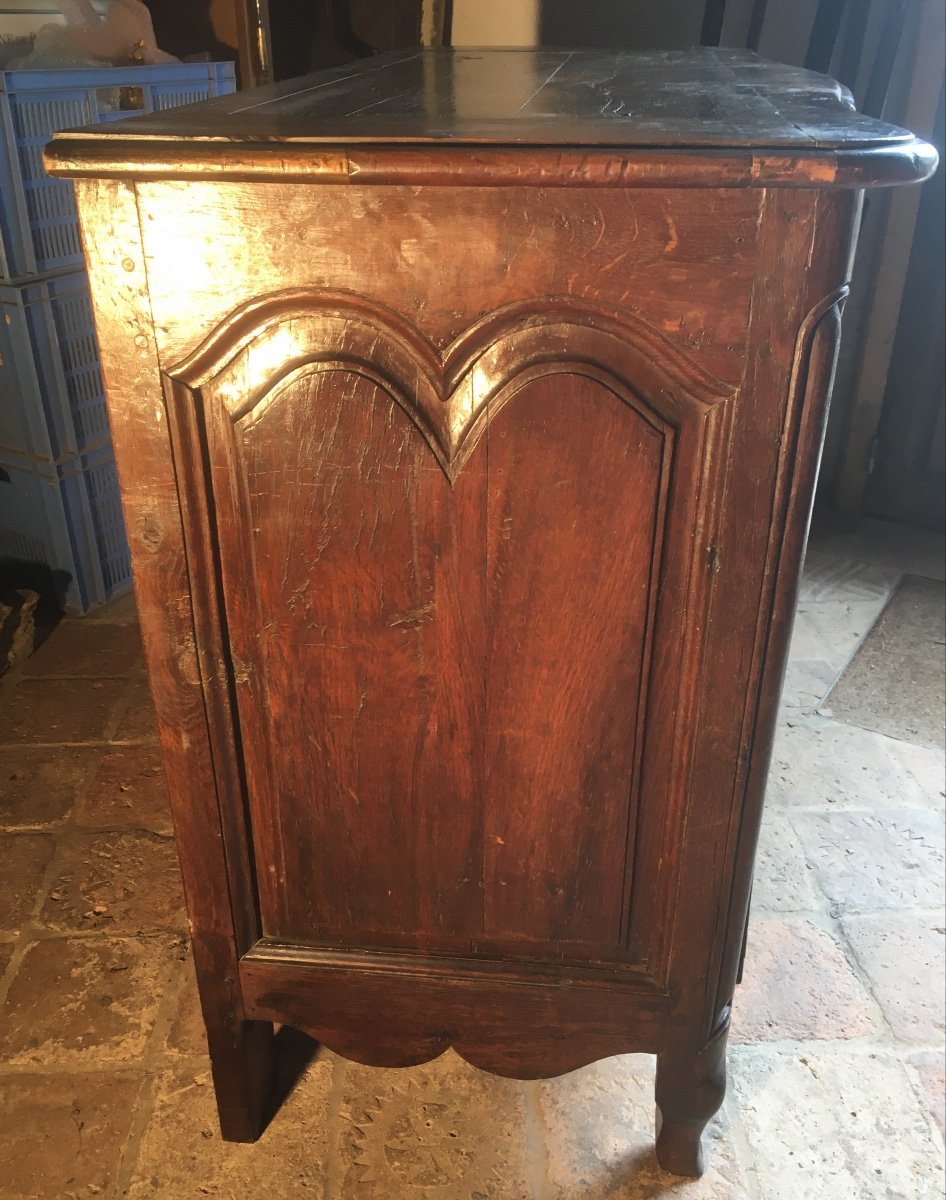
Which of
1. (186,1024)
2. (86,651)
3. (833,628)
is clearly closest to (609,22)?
(833,628)

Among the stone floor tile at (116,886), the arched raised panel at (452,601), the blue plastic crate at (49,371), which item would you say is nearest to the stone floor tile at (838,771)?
the arched raised panel at (452,601)

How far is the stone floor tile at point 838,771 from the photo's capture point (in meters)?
2.13

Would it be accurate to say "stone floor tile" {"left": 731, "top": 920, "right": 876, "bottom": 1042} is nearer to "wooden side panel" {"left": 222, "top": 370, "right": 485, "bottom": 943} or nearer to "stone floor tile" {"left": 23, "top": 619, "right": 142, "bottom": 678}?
"wooden side panel" {"left": 222, "top": 370, "right": 485, "bottom": 943}

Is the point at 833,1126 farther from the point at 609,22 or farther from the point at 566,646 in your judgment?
the point at 609,22

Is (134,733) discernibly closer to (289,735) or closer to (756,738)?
(289,735)

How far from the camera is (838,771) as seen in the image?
2215 mm

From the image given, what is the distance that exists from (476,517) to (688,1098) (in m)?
0.83

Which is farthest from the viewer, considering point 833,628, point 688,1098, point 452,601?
point 833,628

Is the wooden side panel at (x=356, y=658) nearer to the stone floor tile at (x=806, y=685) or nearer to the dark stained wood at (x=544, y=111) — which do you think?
the dark stained wood at (x=544, y=111)

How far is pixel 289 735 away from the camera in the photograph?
1.10m

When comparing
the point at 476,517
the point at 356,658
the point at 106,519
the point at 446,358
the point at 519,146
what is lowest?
the point at 106,519

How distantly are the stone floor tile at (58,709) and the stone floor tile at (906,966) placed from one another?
1.64 m

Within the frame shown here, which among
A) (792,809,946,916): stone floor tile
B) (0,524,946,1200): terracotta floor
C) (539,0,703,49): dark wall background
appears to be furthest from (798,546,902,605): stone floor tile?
(539,0,703,49): dark wall background

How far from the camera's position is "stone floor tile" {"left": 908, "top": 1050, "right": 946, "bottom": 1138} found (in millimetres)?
1467
